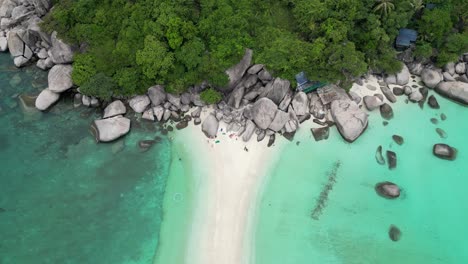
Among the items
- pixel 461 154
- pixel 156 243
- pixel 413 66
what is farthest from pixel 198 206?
pixel 413 66

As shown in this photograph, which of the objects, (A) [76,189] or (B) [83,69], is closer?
(A) [76,189]

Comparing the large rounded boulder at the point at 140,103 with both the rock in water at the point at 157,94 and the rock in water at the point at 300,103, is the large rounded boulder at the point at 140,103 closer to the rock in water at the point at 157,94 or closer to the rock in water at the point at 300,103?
the rock in water at the point at 157,94

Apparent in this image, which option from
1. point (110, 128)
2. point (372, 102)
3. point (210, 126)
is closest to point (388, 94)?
point (372, 102)

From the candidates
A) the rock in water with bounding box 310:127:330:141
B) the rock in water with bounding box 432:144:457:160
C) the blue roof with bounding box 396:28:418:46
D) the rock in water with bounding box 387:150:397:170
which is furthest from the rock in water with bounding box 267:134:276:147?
the blue roof with bounding box 396:28:418:46

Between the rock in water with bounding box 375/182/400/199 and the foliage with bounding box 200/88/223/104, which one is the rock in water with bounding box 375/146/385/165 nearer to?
the rock in water with bounding box 375/182/400/199

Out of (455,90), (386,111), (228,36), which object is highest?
(228,36)

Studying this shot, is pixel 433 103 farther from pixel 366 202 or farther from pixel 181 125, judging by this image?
pixel 181 125
